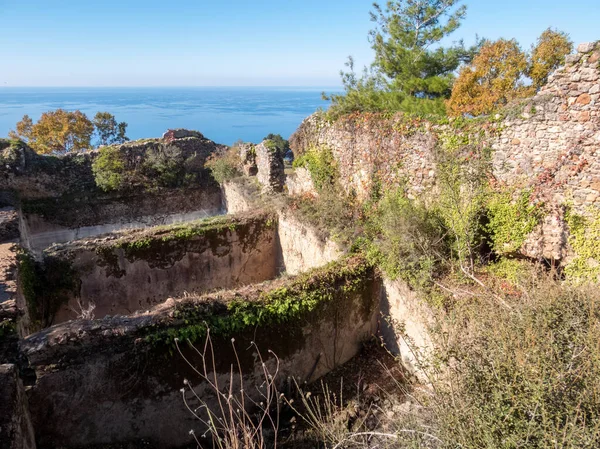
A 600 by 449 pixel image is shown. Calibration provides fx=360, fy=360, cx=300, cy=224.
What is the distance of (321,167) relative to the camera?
11.6 metres

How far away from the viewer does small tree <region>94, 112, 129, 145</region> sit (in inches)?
1316

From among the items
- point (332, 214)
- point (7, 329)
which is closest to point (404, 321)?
point (332, 214)

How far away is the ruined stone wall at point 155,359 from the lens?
537 centimetres

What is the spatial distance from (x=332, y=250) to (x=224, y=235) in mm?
3237

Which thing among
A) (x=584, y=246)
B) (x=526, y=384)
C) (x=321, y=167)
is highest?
(x=321, y=167)

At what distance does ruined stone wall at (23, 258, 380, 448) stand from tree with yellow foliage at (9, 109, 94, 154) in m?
31.3

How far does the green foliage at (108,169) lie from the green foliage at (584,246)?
1562cm

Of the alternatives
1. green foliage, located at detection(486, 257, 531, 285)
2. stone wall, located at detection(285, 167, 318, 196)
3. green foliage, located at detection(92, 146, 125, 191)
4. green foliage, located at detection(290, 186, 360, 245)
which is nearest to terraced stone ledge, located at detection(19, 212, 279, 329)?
green foliage, located at detection(290, 186, 360, 245)

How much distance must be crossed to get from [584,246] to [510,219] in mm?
1277

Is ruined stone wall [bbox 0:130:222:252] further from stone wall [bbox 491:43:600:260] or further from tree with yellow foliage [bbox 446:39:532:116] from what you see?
stone wall [bbox 491:43:600:260]

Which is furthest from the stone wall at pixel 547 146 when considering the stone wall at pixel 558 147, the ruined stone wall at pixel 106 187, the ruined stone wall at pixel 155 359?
the ruined stone wall at pixel 106 187

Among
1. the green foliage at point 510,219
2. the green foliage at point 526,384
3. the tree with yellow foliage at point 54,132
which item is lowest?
the green foliage at point 526,384

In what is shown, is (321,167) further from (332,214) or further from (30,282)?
(30,282)

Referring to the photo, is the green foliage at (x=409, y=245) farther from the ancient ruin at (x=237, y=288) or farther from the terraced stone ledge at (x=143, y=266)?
the terraced stone ledge at (x=143, y=266)
